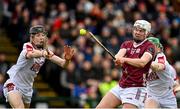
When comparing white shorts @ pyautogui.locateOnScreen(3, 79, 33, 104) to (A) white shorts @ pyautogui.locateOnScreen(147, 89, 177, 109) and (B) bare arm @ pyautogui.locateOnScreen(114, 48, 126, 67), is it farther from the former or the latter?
(A) white shorts @ pyautogui.locateOnScreen(147, 89, 177, 109)

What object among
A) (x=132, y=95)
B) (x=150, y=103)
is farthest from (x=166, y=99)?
(x=132, y=95)

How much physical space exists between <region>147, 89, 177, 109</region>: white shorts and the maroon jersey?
393 mm

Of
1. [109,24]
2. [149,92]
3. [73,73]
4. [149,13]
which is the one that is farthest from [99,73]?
[149,92]

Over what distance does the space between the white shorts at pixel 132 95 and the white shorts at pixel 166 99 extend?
0.79ft

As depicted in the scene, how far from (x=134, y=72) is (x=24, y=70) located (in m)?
1.97

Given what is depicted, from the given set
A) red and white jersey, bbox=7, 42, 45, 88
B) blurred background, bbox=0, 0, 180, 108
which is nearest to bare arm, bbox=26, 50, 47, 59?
red and white jersey, bbox=7, 42, 45, 88

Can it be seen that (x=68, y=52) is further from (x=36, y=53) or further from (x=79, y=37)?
(x=79, y=37)

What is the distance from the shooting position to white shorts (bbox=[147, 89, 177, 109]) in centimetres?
1280

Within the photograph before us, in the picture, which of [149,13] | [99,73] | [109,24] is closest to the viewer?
[99,73]

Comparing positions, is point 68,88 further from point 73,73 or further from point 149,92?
point 149,92

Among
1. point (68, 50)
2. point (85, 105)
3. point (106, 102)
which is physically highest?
point (68, 50)

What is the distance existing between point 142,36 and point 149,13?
10.1m

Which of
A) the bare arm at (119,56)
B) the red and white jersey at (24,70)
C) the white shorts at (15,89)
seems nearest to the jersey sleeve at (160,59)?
the bare arm at (119,56)

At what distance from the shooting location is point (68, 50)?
1234 cm
